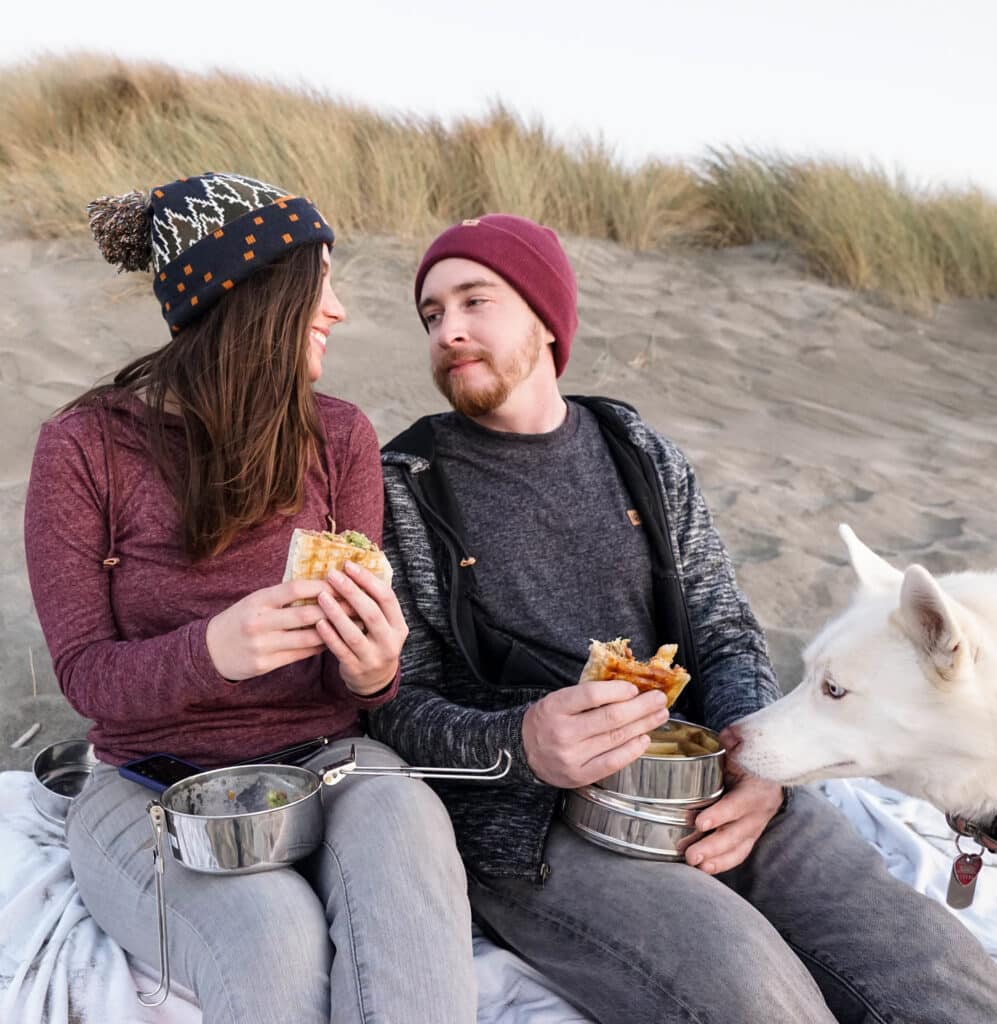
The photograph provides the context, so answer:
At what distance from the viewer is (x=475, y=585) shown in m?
2.69

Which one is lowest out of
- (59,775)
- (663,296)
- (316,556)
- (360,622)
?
(663,296)

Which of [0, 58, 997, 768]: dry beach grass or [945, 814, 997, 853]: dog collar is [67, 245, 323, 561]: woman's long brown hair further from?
[0, 58, 997, 768]: dry beach grass

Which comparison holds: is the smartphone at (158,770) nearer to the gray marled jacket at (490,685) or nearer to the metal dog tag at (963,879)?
the gray marled jacket at (490,685)

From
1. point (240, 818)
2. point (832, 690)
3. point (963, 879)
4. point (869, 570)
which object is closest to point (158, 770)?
point (240, 818)

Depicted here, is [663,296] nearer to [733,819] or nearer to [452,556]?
[452,556]

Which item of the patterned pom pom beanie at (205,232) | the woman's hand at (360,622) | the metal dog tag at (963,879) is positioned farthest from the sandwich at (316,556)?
the metal dog tag at (963,879)

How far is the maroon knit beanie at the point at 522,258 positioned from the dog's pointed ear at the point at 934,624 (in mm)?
1349

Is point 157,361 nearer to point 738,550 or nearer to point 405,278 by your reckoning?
point 738,550

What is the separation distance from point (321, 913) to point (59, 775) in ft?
4.75

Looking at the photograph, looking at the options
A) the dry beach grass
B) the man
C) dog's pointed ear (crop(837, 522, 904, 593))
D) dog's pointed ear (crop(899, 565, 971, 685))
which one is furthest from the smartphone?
the dry beach grass

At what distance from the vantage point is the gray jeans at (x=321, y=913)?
1769 mm

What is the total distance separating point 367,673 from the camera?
2242mm

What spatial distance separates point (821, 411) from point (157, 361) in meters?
6.92

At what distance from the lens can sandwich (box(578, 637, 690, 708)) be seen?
7.27 feet
